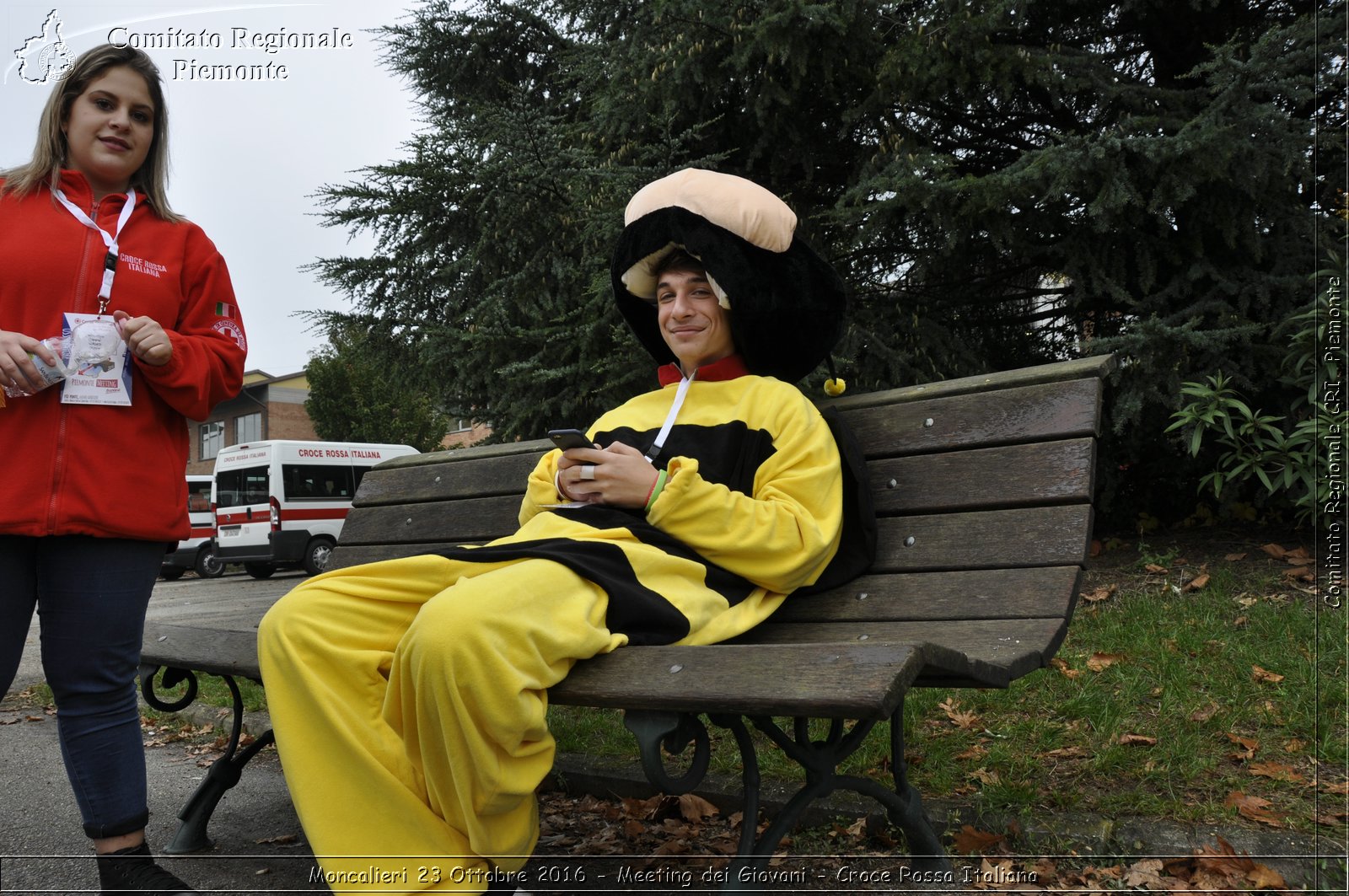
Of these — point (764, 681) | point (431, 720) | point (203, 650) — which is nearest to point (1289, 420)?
point (764, 681)

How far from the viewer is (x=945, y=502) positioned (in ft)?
8.00

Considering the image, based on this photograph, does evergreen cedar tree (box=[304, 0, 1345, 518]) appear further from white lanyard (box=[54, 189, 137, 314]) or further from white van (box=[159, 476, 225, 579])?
white van (box=[159, 476, 225, 579])

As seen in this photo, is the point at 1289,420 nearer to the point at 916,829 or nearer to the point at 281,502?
the point at 916,829

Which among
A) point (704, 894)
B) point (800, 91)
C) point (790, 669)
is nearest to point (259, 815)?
point (704, 894)

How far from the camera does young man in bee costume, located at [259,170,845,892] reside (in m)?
1.77

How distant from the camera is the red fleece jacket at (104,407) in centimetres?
208

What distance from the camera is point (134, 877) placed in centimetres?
210

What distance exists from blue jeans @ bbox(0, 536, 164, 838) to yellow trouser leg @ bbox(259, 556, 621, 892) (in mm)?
470

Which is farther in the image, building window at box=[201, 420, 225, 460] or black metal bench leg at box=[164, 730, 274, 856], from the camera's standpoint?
building window at box=[201, 420, 225, 460]

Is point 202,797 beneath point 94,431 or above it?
beneath

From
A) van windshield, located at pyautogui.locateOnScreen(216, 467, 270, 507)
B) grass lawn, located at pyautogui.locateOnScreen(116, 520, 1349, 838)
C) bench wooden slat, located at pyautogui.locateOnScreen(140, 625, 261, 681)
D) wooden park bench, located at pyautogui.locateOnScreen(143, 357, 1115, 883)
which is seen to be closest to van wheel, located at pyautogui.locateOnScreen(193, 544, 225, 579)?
van windshield, located at pyautogui.locateOnScreen(216, 467, 270, 507)

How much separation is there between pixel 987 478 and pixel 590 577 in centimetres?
100

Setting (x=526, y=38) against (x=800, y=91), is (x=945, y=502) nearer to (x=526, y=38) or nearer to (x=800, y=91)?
(x=800, y=91)

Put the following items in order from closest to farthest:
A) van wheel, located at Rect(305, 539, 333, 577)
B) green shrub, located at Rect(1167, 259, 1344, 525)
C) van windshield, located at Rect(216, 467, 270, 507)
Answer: green shrub, located at Rect(1167, 259, 1344, 525) < van wheel, located at Rect(305, 539, 333, 577) < van windshield, located at Rect(216, 467, 270, 507)
